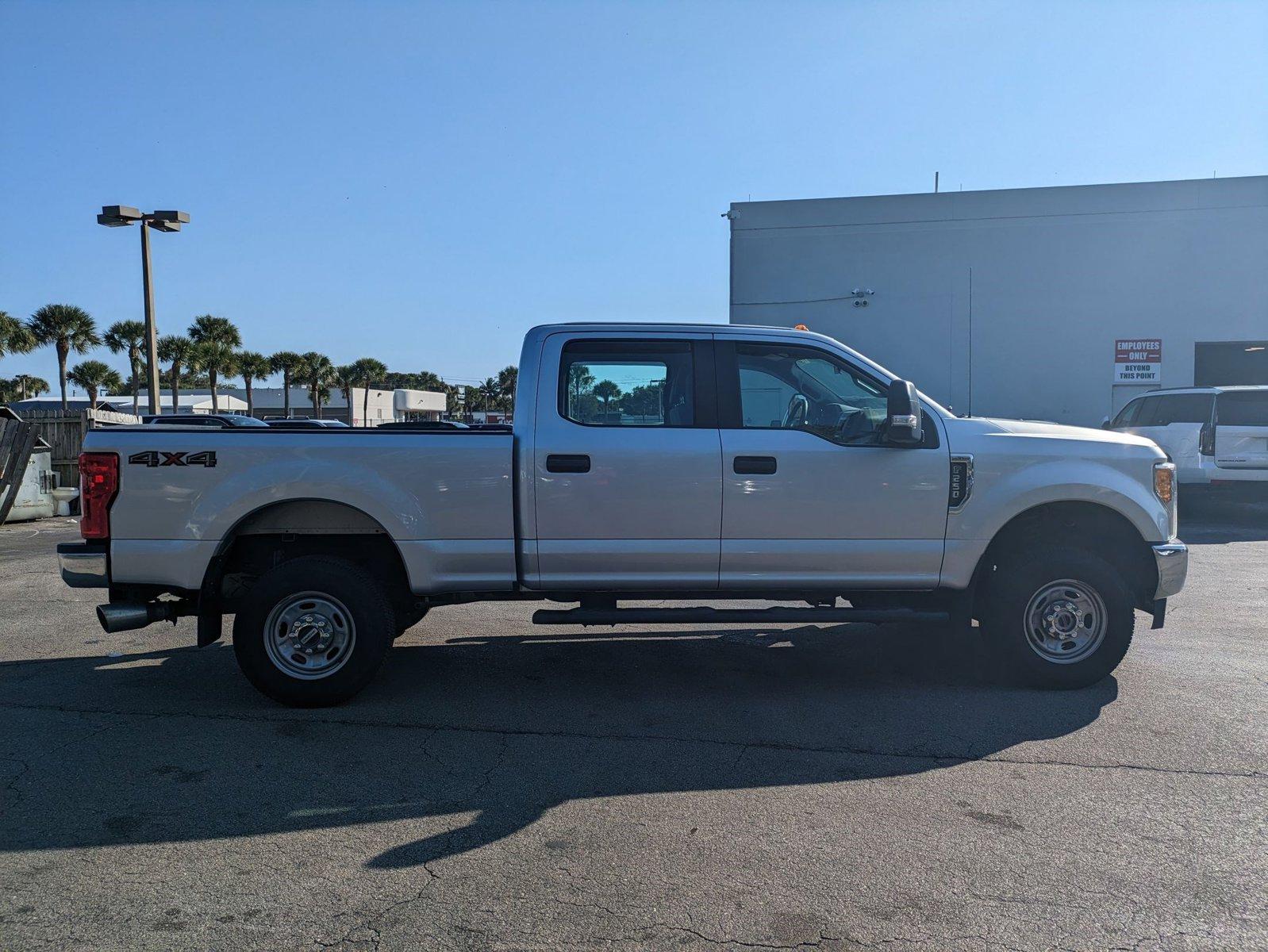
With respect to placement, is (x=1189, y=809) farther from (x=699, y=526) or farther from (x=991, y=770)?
(x=699, y=526)

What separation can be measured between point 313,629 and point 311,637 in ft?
0.15

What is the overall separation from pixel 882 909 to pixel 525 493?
2894 millimetres

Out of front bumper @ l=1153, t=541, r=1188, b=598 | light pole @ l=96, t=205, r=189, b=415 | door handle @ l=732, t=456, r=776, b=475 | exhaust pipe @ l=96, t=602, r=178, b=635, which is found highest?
light pole @ l=96, t=205, r=189, b=415

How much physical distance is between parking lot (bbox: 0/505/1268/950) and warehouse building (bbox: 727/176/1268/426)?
15.0 meters

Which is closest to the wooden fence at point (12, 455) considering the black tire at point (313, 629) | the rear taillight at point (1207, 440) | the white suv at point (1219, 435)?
the black tire at point (313, 629)

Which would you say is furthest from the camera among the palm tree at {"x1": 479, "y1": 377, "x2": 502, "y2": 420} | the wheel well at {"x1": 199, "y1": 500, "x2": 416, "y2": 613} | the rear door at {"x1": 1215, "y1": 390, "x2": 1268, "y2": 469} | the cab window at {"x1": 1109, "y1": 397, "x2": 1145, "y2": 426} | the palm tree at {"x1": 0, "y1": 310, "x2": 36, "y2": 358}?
the palm tree at {"x1": 479, "y1": 377, "x2": 502, "y2": 420}

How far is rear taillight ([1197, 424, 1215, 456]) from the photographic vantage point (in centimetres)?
1282

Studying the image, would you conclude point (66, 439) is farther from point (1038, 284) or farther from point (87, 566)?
point (1038, 284)

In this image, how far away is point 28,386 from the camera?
64.2m

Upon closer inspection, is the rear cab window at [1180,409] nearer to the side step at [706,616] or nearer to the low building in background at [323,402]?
the side step at [706,616]

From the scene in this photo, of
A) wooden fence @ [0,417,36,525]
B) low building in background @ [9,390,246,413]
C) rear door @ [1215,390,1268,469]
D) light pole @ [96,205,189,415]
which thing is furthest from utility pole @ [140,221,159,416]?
low building in background @ [9,390,246,413]

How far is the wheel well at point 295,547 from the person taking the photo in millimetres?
5281

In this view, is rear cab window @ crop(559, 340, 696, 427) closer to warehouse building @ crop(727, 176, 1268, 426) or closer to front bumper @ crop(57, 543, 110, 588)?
front bumper @ crop(57, 543, 110, 588)

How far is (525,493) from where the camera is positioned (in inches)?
205
